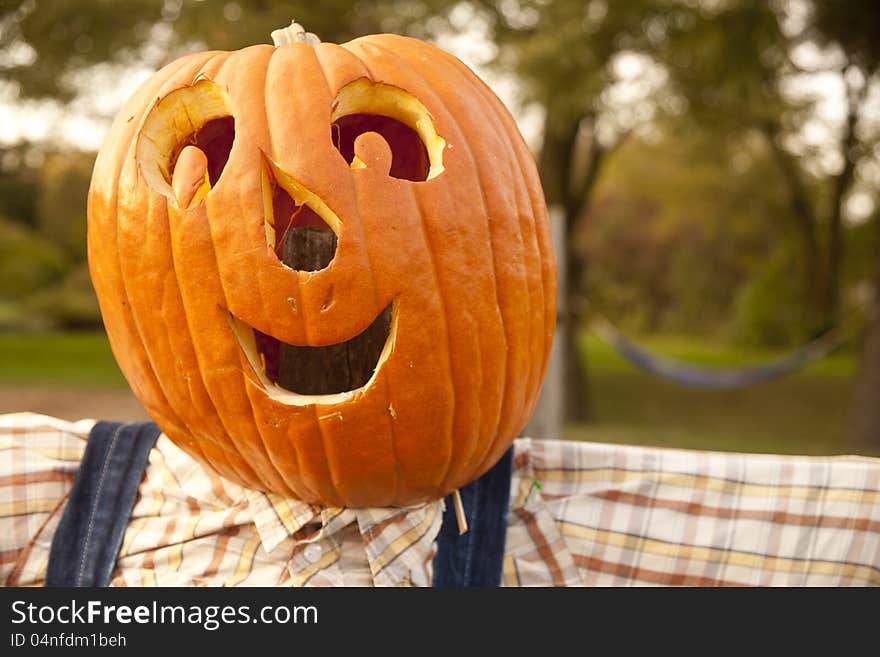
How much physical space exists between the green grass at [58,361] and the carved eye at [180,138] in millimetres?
9643

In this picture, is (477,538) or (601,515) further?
(601,515)

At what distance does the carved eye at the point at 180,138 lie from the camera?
1217 mm

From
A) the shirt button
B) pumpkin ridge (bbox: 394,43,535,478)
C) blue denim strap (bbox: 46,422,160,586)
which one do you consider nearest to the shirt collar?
the shirt button

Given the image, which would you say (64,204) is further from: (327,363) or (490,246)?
(490,246)

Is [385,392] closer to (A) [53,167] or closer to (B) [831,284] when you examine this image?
(A) [53,167]

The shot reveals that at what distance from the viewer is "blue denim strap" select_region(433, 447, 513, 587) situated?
4.75 ft

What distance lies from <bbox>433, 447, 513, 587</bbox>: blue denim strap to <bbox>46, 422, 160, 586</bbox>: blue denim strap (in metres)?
0.56

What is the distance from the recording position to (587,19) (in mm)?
6480

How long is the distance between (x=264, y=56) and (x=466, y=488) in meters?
0.81

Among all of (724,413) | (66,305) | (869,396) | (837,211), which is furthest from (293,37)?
(66,305)

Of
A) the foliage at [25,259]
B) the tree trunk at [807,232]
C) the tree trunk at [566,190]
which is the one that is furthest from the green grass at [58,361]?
the tree trunk at [807,232]

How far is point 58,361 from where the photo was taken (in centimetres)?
1227

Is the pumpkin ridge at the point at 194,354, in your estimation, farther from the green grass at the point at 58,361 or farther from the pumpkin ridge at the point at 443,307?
the green grass at the point at 58,361

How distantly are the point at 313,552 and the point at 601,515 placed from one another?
1.81 feet
